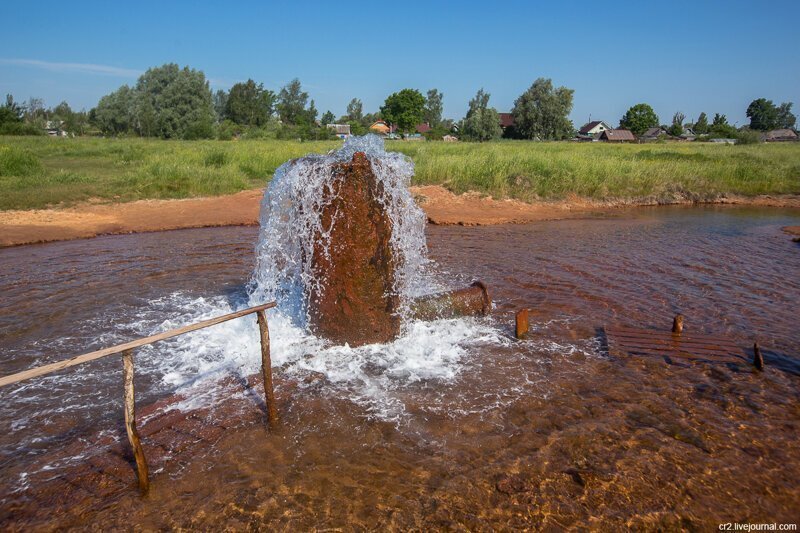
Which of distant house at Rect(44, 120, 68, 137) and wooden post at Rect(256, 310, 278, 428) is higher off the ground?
distant house at Rect(44, 120, 68, 137)

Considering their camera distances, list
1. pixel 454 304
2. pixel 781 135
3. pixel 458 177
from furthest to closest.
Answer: pixel 781 135 < pixel 458 177 < pixel 454 304

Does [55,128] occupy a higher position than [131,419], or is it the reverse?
[55,128]

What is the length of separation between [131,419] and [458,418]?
7.81 ft

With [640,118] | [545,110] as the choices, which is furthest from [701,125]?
[545,110]

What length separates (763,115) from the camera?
88500 mm

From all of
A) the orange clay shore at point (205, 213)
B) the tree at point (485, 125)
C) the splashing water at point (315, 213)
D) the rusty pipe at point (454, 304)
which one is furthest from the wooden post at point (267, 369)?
the tree at point (485, 125)

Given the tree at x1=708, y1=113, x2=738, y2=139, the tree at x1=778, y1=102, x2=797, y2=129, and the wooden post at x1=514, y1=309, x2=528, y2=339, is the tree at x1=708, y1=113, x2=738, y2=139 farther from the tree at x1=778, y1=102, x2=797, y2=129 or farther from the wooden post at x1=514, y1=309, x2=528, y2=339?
the wooden post at x1=514, y1=309, x2=528, y2=339

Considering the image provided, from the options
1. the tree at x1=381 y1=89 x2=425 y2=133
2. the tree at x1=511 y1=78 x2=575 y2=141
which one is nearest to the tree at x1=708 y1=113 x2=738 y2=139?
the tree at x1=511 y1=78 x2=575 y2=141

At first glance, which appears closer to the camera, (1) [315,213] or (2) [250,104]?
(1) [315,213]

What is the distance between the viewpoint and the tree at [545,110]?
57.6 meters

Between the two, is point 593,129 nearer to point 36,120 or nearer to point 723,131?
point 723,131

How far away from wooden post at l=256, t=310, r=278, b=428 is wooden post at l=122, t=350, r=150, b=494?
92cm

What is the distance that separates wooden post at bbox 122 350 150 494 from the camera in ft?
9.87

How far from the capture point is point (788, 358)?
521cm
